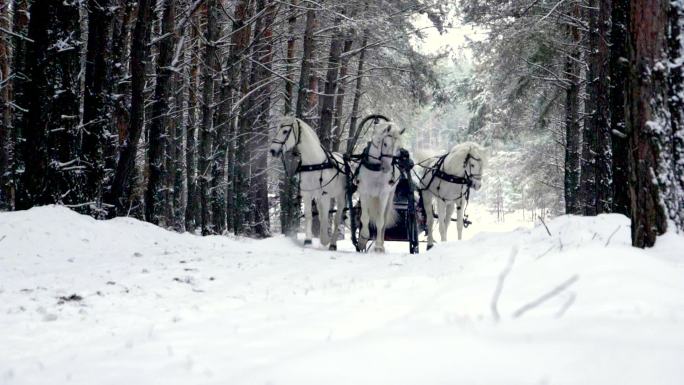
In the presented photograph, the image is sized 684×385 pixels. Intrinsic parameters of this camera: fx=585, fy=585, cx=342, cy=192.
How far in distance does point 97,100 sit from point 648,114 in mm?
7318

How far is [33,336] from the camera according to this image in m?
3.27

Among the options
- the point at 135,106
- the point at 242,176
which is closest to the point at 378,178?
the point at 135,106

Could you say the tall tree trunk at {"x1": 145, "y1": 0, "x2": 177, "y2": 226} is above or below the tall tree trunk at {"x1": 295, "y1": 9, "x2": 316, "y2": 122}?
below

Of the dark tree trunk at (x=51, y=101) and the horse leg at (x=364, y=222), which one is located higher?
the dark tree trunk at (x=51, y=101)

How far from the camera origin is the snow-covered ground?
5.99 ft

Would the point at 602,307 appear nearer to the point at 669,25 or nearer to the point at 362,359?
the point at 362,359

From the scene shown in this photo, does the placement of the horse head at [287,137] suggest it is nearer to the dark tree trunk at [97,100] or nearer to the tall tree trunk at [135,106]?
the tall tree trunk at [135,106]

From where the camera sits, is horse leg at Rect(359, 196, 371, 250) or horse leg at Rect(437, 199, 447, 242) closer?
horse leg at Rect(359, 196, 371, 250)

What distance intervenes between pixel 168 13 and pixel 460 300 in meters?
8.98

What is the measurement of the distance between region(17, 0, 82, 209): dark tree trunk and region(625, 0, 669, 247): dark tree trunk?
6.61m

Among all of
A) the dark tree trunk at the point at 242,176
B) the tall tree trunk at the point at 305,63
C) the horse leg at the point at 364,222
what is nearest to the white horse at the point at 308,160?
the horse leg at the point at 364,222

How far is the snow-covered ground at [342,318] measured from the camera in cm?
183

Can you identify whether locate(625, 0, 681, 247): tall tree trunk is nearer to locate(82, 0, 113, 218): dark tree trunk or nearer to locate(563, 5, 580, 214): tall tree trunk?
locate(82, 0, 113, 218): dark tree trunk

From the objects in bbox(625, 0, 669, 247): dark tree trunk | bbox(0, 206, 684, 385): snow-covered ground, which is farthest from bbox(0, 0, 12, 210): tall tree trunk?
bbox(625, 0, 669, 247): dark tree trunk
